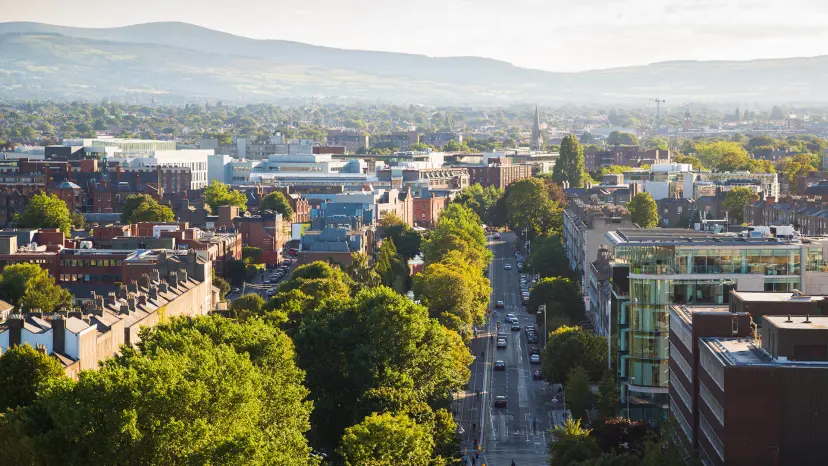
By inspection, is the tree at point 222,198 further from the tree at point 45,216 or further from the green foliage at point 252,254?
the green foliage at point 252,254

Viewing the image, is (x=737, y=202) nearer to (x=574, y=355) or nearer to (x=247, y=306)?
(x=247, y=306)

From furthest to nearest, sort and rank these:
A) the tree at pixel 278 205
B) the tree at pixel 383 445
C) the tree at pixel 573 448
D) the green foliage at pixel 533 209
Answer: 1. the tree at pixel 278 205
2. the green foliage at pixel 533 209
3. the tree at pixel 573 448
4. the tree at pixel 383 445

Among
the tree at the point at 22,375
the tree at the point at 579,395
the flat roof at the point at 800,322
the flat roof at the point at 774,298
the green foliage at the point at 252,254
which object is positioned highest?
the flat roof at the point at 800,322

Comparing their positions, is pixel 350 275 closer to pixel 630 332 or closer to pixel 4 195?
pixel 630 332

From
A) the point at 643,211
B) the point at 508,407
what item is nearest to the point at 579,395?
the point at 508,407

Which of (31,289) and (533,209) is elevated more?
(533,209)

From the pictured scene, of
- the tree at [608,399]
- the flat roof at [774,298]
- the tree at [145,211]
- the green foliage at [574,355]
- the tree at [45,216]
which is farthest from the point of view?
the tree at [145,211]

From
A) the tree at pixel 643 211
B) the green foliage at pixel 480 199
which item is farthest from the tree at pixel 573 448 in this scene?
the green foliage at pixel 480 199

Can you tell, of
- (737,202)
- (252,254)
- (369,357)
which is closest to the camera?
(369,357)
